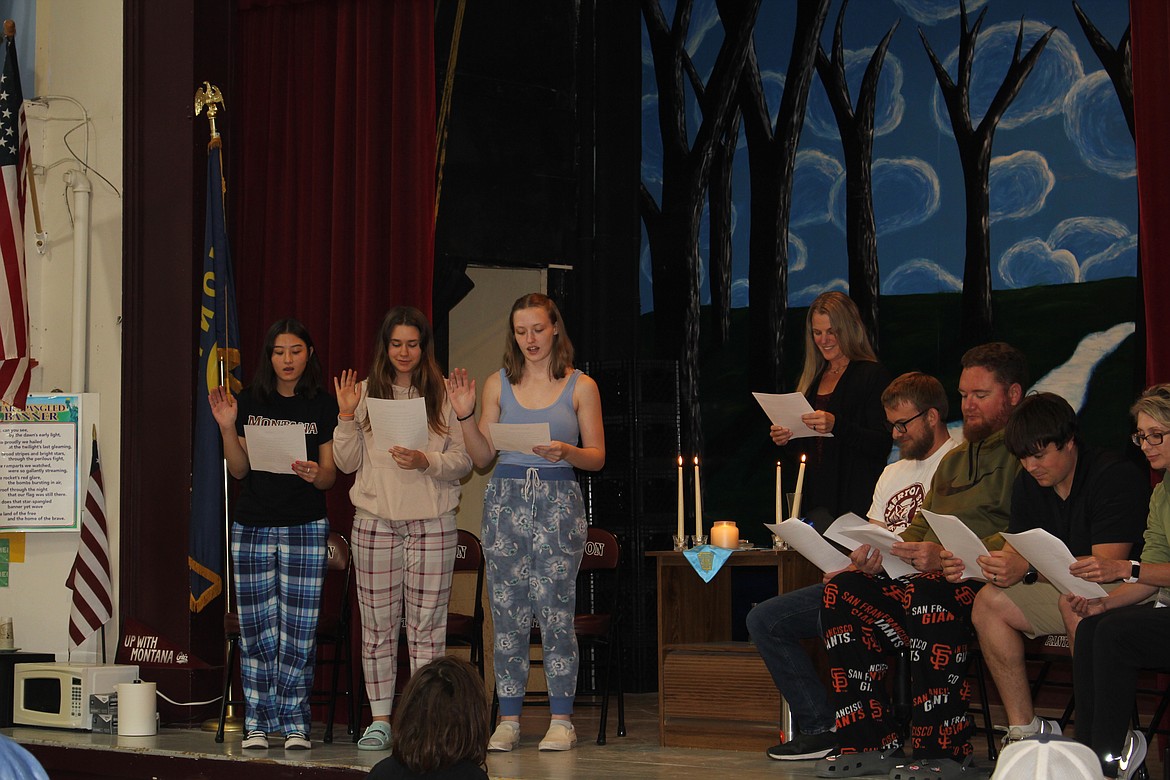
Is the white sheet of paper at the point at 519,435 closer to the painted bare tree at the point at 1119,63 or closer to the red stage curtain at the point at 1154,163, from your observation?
the red stage curtain at the point at 1154,163

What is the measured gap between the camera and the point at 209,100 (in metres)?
5.59

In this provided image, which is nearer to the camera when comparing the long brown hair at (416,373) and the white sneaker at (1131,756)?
the white sneaker at (1131,756)

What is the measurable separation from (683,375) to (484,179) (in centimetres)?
141

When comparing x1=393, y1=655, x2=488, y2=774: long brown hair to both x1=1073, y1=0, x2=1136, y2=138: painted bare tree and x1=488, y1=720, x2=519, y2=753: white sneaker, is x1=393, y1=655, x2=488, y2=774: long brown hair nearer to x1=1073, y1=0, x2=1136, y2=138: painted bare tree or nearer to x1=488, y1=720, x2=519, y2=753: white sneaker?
x1=488, y1=720, x2=519, y2=753: white sneaker

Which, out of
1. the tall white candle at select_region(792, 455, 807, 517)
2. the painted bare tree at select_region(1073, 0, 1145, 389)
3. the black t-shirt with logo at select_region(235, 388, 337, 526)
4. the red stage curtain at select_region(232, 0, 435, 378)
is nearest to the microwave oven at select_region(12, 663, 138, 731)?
the black t-shirt with logo at select_region(235, 388, 337, 526)

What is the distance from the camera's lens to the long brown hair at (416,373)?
4.57m

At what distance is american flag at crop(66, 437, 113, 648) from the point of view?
555 cm

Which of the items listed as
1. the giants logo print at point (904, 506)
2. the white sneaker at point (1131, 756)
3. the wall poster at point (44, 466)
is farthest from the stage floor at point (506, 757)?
the wall poster at point (44, 466)

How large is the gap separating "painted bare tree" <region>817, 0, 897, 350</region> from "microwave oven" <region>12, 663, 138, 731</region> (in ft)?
12.0

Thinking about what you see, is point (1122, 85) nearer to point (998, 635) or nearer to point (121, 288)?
point (998, 635)

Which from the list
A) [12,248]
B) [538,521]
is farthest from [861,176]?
[12,248]

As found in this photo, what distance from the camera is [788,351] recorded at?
21.2ft

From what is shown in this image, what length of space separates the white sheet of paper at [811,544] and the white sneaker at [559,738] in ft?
3.43

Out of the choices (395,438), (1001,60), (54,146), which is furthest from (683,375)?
(54,146)
